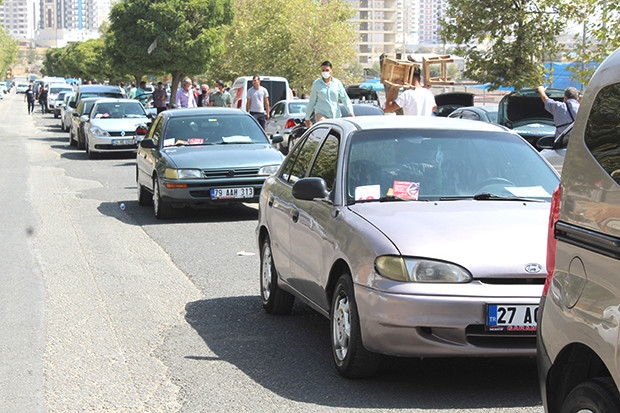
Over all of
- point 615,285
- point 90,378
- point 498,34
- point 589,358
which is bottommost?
point 90,378

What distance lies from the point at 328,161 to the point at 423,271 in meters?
1.76

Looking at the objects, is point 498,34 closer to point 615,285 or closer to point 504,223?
point 504,223

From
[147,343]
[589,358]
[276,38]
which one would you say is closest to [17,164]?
[147,343]

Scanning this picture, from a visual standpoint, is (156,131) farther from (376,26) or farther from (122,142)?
(376,26)

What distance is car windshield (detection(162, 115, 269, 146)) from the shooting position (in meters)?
14.7

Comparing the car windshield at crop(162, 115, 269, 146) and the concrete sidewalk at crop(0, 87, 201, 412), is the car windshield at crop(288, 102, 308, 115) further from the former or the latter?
the concrete sidewalk at crop(0, 87, 201, 412)

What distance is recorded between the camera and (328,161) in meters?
7.02

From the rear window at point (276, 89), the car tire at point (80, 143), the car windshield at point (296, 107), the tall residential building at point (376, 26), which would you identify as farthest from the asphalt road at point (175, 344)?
the tall residential building at point (376, 26)

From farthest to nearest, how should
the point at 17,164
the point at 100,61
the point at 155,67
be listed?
the point at 100,61
the point at 155,67
the point at 17,164

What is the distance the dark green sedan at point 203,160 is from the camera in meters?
13.5

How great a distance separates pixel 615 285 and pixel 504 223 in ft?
8.51

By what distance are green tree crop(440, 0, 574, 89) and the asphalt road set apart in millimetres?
15450

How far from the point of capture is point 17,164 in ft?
80.7

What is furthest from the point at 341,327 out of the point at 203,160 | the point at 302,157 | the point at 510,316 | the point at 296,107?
the point at 296,107
